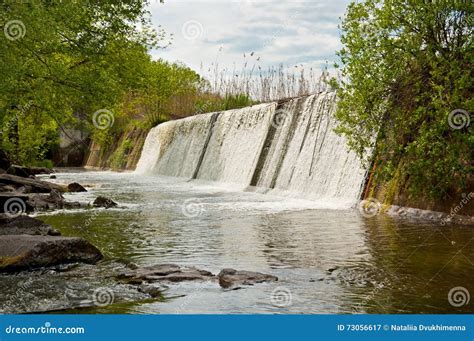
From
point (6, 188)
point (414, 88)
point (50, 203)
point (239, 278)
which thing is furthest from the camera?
point (6, 188)

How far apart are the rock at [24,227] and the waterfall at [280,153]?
8.71m

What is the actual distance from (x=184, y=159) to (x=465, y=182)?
26123 millimetres

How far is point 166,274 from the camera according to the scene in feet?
25.0

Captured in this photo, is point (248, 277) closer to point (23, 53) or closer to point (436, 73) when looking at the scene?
point (436, 73)

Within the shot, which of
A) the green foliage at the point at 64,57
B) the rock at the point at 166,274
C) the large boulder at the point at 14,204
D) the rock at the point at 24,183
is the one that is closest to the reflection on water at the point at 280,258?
the rock at the point at 166,274

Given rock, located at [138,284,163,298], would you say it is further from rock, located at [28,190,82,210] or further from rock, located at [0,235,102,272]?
rock, located at [28,190,82,210]

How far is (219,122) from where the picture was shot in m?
32.6

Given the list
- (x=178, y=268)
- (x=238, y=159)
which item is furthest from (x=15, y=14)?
(x=238, y=159)

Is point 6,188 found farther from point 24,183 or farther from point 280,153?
point 280,153

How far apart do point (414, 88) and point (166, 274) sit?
8247mm

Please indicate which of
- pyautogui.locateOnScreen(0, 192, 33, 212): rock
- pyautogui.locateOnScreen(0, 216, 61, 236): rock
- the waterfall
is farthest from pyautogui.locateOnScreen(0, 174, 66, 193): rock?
pyautogui.locateOnScreen(0, 216, 61, 236): rock

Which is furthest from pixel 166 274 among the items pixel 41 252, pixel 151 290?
pixel 41 252

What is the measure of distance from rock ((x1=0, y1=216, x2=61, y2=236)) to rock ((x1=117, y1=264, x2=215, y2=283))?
3.01 m

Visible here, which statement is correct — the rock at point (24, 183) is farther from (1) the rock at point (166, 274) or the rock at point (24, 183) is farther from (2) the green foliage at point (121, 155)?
(2) the green foliage at point (121, 155)
